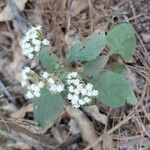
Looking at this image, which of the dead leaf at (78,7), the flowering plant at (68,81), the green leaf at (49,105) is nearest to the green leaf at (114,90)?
the flowering plant at (68,81)

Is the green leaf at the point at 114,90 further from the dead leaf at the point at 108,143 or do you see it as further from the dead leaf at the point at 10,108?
the dead leaf at the point at 10,108

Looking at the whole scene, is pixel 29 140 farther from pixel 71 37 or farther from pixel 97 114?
pixel 71 37

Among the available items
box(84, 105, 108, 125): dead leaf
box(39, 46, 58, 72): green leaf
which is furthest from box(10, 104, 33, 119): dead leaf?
box(39, 46, 58, 72): green leaf

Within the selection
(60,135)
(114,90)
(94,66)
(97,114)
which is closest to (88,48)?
(94,66)

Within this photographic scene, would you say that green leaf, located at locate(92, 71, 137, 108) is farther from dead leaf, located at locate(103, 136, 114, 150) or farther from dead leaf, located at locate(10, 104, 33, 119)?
dead leaf, located at locate(10, 104, 33, 119)

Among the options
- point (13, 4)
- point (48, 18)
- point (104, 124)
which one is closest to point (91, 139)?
point (104, 124)

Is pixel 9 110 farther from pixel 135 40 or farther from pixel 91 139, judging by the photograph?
pixel 135 40
